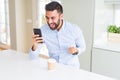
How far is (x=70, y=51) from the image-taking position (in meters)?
2.08

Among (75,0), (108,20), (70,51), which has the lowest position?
(70,51)

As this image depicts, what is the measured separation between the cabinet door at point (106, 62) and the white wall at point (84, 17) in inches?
4.3

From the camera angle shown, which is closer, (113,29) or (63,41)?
(63,41)

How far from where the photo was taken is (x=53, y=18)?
2064mm

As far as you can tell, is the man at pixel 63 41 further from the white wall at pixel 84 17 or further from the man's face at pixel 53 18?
the white wall at pixel 84 17

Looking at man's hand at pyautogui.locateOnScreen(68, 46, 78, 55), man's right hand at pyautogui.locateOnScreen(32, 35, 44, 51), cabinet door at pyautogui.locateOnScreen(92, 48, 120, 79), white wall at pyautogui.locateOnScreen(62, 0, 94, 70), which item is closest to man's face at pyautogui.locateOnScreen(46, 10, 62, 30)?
man's right hand at pyautogui.locateOnScreen(32, 35, 44, 51)

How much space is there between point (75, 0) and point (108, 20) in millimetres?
696

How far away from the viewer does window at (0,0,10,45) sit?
19.7 ft

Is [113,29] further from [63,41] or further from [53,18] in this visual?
[53,18]

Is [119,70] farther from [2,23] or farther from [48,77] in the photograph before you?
[2,23]

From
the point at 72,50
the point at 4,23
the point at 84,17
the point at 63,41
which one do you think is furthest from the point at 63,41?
the point at 4,23

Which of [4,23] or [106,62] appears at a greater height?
[4,23]

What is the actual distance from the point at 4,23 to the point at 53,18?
14.6 feet

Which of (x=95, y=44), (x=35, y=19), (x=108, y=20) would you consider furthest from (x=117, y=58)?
(x=35, y=19)
